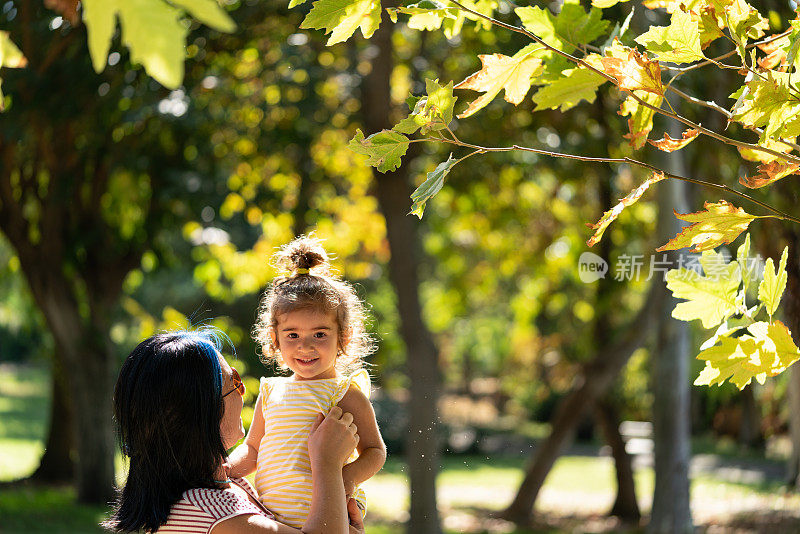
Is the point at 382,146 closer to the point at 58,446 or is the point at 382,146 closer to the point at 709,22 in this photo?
the point at 709,22

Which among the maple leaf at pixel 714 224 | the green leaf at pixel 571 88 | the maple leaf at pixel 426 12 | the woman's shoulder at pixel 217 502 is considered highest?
the maple leaf at pixel 426 12

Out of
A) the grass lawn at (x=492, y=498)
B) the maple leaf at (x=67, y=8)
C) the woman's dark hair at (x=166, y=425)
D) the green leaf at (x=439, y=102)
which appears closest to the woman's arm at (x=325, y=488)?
the woman's dark hair at (x=166, y=425)

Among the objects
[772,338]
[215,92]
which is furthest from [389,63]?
[772,338]

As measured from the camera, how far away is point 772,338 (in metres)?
1.34

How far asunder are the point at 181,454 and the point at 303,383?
378 millimetres

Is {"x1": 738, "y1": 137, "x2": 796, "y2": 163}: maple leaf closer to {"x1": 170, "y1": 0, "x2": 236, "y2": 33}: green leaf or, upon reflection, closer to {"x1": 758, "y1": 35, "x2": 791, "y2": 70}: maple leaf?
{"x1": 758, "y1": 35, "x2": 791, "y2": 70}: maple leaf

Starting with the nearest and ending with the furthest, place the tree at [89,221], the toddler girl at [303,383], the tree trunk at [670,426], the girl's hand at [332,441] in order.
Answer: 1. the girl's hand at [332,441]
2. the toddler girl at [303,383]
3. the tree trunk at [670,426]
4. the tree at [89,221]

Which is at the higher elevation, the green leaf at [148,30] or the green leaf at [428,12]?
the green leaf at [428,12]

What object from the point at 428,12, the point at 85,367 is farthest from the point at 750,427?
the point at 428,12

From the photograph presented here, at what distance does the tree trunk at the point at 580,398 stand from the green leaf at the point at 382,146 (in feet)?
20.7

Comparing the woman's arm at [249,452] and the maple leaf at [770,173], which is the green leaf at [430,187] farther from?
the woman's arm at [249,452]

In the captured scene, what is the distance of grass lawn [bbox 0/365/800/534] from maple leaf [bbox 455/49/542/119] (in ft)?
14.7

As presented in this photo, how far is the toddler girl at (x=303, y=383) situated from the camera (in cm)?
178

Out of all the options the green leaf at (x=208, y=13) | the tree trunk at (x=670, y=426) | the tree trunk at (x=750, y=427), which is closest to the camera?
the green leaf at (x=208, y=13)
